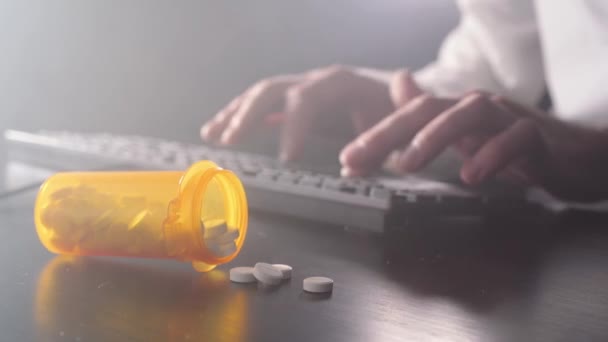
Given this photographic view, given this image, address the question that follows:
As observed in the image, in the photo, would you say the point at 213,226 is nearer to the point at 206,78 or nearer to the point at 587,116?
the point at 587,116

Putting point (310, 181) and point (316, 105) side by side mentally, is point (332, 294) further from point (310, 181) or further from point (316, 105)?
point (316, 105)

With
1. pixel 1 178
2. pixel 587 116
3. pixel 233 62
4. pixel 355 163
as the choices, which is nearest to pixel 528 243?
pixel 355 163

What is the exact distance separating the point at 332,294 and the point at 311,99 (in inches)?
26.0

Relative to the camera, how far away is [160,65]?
4.83 ft

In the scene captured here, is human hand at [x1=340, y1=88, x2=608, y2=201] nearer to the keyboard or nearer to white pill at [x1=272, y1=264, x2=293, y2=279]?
the keyboard

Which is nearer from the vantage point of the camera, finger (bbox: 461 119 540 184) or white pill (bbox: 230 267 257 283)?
white pill (bbox: 230 267 257 283)

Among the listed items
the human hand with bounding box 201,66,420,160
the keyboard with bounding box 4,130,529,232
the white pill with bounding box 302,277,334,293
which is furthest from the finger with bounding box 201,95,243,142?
the white pill with bounding box 302,277,334,293

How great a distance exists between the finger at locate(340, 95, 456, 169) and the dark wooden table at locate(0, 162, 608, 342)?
16 centimetres

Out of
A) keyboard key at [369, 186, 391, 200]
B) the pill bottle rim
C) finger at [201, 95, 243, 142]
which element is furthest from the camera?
A: finger at [201, 95, 243, 142]

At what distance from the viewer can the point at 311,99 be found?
1.01 meters

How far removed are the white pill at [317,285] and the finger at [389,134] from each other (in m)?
0.33

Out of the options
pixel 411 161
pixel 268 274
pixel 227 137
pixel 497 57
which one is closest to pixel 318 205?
pixel 411 161

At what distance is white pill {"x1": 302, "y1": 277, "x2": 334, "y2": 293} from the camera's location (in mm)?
375

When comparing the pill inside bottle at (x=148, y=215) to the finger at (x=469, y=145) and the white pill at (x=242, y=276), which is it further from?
the finger at (x=469, y=145)
